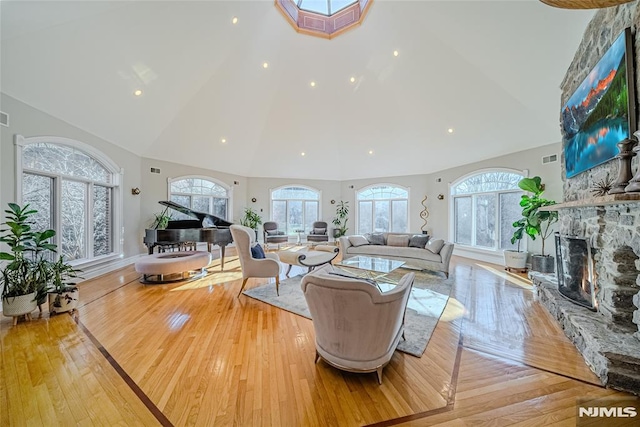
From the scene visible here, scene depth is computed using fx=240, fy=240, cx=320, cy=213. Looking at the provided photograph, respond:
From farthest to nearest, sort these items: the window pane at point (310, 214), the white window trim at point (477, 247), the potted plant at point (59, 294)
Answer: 1. the window pane at point (310, 214)
2. the white window trim at point (477, 247)
3. the potted plant at point (59, 294)

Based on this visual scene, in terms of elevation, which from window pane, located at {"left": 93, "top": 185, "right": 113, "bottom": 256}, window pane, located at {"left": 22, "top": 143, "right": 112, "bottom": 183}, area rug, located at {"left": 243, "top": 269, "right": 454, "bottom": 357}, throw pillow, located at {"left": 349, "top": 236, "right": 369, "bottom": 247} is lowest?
area rug, located at {"left": 243, "top": 269, "right": 454, "bottom": 357}

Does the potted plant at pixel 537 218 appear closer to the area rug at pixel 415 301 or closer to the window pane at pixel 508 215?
the window pane at pixel 508 215

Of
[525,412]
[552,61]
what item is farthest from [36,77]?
[552,61]

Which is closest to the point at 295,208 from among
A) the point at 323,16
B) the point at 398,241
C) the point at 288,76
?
the point at 288,76

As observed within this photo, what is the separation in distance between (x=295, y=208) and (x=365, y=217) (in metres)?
2.88

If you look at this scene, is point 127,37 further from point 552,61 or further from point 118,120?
point 552,61

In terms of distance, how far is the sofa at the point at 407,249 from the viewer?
484cm

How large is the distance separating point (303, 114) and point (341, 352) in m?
6.68

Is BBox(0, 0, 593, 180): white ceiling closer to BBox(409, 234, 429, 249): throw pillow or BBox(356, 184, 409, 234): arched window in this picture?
BBox(356, 184, 409, 234): arched window

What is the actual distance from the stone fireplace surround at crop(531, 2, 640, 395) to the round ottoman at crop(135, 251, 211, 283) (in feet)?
17.5

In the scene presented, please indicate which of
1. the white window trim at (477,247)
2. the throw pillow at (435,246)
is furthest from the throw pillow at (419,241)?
the white window trim at (477,247)

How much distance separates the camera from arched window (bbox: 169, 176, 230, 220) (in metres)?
7.21

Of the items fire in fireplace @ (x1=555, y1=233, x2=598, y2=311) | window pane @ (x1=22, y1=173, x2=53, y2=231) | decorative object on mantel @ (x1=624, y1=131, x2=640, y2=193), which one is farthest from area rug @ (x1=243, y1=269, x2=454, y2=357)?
window pane @ (x1=22, y1=173, x2=53, y2=231)

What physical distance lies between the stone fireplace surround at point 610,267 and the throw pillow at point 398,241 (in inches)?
109
